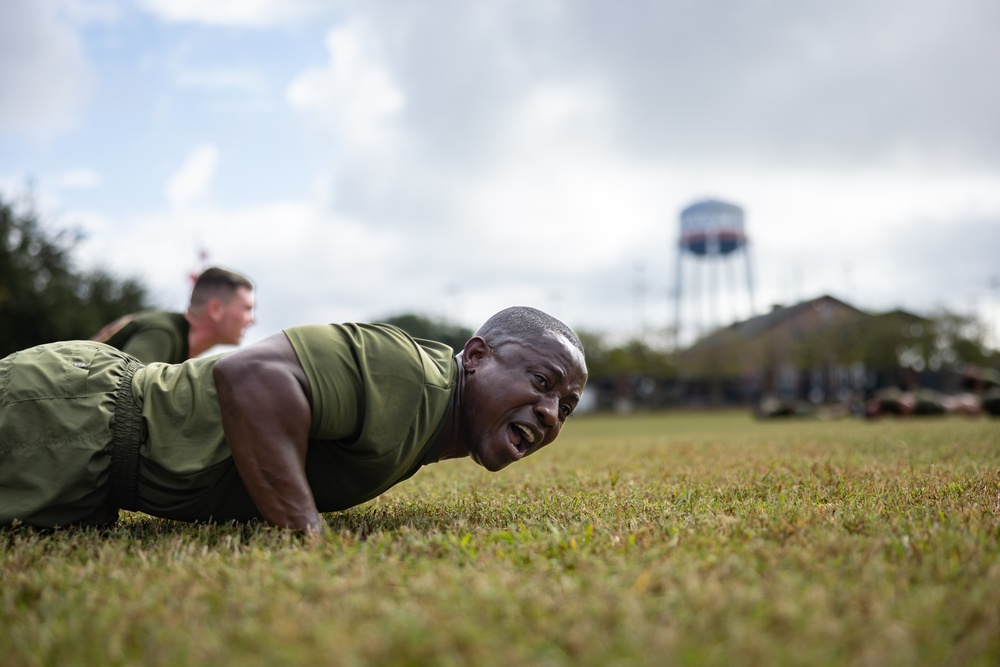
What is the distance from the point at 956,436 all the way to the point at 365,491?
7878 mm

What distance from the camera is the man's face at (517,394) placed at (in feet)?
10.4

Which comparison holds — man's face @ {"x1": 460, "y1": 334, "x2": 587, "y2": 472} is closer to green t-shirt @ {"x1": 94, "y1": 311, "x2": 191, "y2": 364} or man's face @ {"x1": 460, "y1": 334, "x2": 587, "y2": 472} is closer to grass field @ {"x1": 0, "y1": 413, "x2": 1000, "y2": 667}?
grass field @ {"x1": 0, "y1": 413, "x2": 1000, "y2": 667}

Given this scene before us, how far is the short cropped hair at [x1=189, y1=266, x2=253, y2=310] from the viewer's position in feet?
21.5

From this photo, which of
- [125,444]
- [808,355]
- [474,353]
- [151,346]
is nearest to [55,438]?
[125,444]

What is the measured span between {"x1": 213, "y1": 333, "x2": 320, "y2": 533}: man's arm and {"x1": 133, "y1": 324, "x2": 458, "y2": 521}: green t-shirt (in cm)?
8

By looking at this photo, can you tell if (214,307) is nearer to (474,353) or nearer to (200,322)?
(200,322)

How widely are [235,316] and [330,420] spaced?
4.16 metres

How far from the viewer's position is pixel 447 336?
66938mm

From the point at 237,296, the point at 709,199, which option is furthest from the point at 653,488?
the point at 709,199

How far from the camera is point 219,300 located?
6562 mm

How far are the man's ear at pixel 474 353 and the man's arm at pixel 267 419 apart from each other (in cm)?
74

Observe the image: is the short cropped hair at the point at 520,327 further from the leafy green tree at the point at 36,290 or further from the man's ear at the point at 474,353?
the leafy green tree at the point at 36,290

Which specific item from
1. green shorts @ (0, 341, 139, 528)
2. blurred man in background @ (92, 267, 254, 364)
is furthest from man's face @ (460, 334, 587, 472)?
blurred man in background @ (92, 267, 254, 364)

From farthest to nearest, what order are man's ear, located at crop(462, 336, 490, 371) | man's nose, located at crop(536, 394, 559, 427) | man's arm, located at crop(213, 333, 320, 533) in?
1. man's ear, located at crop(462, 336, 490, 371)
2. man's nose, located at crop(536, 394, 559, 427)
3. man's arm, located at crop(213, 333, 320, 533)
